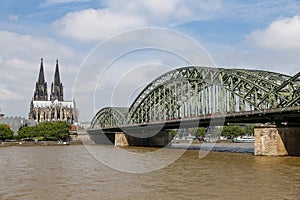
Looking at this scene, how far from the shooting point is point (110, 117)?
433 feet

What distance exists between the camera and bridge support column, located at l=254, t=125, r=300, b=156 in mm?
48812

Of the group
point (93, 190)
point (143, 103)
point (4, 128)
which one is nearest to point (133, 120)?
point (143, 103)

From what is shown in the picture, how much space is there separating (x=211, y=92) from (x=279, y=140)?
21759mm

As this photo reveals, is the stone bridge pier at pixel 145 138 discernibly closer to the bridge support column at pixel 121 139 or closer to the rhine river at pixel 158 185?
the bridge support column at pixel 121 139

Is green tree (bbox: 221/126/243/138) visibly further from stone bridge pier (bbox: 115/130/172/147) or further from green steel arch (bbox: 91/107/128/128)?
stone bridge pier (bbox: 115/130/172/147)

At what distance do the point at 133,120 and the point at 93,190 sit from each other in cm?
7869

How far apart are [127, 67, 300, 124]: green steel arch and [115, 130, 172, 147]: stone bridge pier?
4058 mm

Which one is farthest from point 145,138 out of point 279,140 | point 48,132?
point 279,140

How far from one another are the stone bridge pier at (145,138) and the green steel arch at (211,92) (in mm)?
4014

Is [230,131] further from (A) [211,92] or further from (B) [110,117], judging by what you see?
(A) [211,92]

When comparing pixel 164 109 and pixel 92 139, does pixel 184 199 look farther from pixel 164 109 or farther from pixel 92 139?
pixel 92 139

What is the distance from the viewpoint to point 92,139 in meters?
148

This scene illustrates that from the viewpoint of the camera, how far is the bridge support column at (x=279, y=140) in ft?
160

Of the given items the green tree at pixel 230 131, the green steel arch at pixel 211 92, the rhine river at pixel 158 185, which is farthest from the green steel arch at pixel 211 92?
the green tree at pixel 230 131
